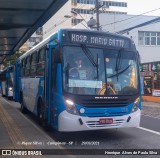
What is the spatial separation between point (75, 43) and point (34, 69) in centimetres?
410

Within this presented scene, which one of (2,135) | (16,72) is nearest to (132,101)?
(2,135)

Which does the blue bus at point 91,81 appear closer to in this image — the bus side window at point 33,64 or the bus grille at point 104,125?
the bus grille at point 104,125

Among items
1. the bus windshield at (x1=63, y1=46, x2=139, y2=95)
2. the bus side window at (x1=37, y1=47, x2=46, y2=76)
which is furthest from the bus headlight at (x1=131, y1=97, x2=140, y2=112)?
the bus side window at (x1=37, y1=47, x2=46, y2=76)

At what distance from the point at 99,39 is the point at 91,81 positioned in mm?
1310

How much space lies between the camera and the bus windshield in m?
9.68

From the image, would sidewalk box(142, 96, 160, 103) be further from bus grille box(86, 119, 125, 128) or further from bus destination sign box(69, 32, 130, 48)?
bus grille box(86, 119, 125, 128)

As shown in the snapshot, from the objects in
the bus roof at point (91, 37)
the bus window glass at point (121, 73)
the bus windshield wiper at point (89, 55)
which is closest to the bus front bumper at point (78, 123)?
the bus window glass at point (121, 73)

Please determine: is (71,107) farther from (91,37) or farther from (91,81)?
(91,37)

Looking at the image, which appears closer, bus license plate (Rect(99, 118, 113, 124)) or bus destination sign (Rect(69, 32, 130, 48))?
bus license plate (Rect(99, 118, 113, 124))

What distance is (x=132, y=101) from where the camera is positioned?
33.4 feet

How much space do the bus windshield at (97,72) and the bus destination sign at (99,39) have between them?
20 centimetres

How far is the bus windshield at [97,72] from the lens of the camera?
31.8ft

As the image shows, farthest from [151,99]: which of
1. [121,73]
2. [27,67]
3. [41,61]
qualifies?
[121,73]

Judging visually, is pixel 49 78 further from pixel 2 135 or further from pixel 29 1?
pixel 29 1
